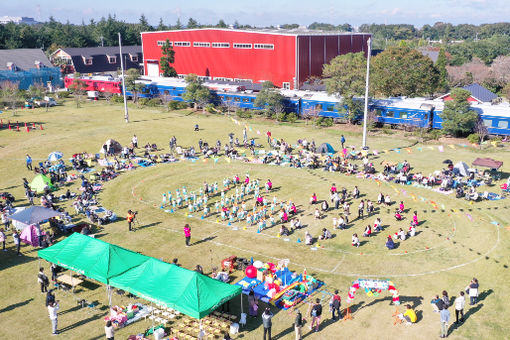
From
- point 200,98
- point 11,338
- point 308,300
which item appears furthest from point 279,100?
point 11,338

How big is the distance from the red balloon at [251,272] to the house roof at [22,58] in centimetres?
8333

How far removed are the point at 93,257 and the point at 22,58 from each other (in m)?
84.6

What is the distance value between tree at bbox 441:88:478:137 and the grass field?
2.87 m

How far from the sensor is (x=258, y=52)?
241 ft

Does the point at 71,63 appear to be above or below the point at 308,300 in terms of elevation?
above

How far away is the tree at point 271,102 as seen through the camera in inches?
2258

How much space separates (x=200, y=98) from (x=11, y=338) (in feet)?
159

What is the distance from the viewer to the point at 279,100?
189ft

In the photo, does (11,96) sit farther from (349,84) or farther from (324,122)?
(349,84)

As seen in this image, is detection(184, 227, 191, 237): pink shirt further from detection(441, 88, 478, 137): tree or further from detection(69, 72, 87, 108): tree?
detection(69, 72, 87, 108): tree

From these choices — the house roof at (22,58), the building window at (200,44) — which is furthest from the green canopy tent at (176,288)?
the house roof at (22,58)

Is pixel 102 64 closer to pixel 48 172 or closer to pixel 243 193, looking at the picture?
pixel 48 172

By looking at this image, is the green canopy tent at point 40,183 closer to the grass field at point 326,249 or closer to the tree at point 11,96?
the grass field at point 326,249

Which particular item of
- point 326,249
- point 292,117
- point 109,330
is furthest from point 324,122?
point 109,330
